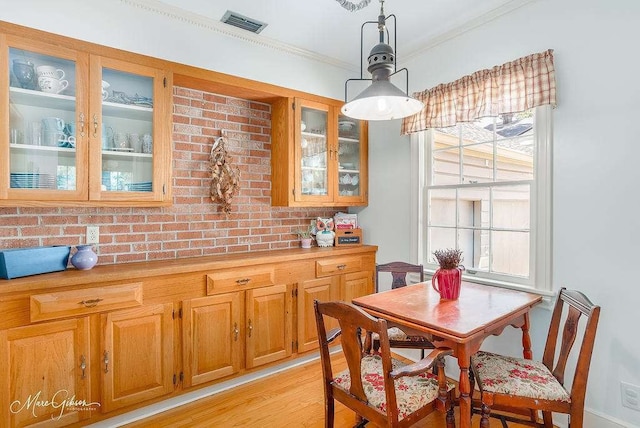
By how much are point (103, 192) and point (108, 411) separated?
134 cm

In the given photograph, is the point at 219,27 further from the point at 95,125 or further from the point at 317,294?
the point at 317,294

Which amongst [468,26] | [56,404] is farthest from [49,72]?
[468,26]

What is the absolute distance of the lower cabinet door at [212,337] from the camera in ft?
7.64

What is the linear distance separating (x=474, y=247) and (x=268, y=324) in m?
1.76

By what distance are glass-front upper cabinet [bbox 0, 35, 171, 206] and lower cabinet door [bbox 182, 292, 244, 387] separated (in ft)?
2.66

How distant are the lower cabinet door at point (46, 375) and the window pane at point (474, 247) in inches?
106

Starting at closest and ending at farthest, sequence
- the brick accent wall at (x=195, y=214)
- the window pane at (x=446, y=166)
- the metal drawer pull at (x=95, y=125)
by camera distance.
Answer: the metal drawer pull at (x=95, y=125) < the brick accent wall at (x=195, y=214) < the window pane at (x=446, y=166)

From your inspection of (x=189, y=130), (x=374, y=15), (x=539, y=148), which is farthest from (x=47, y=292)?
(x=539, y=148)

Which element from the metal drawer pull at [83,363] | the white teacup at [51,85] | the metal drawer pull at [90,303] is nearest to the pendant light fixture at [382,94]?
the white teacup at [51,85]

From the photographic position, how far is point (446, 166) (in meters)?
2.88

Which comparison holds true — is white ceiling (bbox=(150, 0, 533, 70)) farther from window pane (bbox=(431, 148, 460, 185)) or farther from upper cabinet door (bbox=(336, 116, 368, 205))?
window pane (bbox=(431, 148, 460, 185))

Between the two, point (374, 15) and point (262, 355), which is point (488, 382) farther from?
point (374, 15)

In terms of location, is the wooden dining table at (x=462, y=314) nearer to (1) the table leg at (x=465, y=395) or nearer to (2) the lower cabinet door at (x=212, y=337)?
(1) the table leg at (x=465, y=395)

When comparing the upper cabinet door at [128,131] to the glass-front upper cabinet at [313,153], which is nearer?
the upper cabinet door at [128,131]
